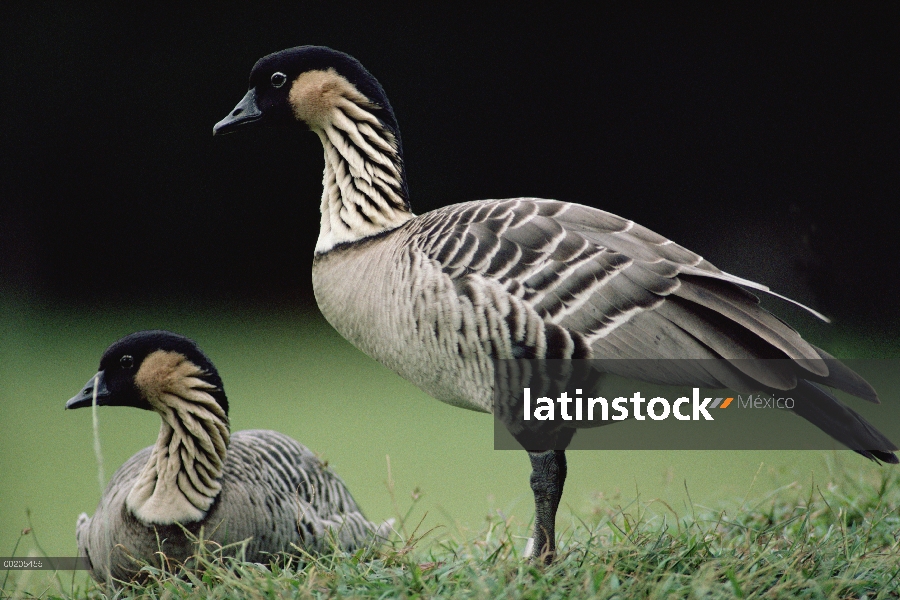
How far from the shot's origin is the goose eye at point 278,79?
2.68m

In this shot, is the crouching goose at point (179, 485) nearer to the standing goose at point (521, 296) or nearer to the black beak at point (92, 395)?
the black beak at point (92, 395)

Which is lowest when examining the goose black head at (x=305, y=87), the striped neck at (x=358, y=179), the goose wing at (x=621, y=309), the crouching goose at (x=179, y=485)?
the crouching goose at (x=179, y=485)

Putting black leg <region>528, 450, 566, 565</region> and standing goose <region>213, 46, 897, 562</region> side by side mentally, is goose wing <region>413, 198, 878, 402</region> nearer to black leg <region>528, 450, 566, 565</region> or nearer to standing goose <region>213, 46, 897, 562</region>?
standing goose <region>213, 46, 897, 562</region>

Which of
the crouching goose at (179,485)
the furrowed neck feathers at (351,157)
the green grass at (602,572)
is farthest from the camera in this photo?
the furrowed neck feathers at (351,157)

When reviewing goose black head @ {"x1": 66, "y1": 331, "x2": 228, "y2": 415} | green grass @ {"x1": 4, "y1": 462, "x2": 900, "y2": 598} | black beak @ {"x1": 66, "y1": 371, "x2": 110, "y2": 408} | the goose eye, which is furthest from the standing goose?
black beak @ {"x1": 66, "y1": 371, "x2": 110, "y2": 408}

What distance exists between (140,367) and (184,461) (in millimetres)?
315

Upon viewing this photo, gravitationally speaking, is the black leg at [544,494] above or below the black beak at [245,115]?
below

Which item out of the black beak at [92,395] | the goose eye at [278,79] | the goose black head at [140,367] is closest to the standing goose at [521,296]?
the goose eye at [278,79]

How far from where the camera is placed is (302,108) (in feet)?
8.80

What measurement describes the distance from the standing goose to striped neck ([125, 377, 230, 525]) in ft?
1.62

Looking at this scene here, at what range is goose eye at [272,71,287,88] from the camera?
2.68 metres

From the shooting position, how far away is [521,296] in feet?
7.52

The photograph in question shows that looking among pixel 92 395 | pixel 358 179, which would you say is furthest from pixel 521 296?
pixel 92 395

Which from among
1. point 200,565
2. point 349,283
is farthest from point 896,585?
point 200,565
